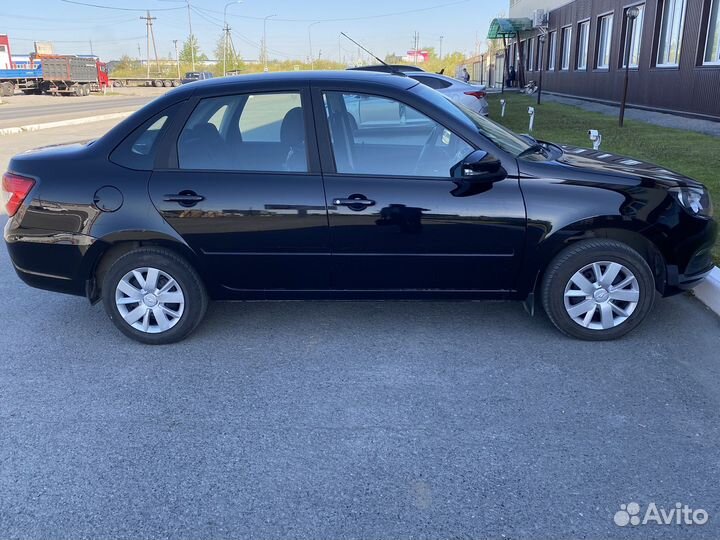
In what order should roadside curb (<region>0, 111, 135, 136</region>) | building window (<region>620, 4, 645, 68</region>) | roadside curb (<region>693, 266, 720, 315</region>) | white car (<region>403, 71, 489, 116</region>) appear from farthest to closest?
building window (<region>620, 4, 645, 68</region>), roadside curb (<region>0, 111, 135, 136</region>), white car (<region>403, 71, 489, 116</region>), roadside curb (<region>693, 266, 720, 315</region>)

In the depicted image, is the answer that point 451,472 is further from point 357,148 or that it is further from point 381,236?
point 357,148

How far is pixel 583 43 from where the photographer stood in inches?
1108

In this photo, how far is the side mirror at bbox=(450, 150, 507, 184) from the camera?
3.75 metres

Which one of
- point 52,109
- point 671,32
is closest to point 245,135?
point 671,32

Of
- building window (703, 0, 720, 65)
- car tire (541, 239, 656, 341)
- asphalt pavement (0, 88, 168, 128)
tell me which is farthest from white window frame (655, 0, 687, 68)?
asphalt pavement (0, 88, 168, 128)

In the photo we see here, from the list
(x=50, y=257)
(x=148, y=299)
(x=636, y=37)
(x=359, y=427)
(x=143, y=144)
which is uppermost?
Result: (x=636, y=37)

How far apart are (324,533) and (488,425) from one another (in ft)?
3.57

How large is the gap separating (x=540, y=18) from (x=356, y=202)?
115ft

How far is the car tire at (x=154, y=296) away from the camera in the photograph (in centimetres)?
407

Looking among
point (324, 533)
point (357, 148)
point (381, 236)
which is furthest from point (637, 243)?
point (324, 533)

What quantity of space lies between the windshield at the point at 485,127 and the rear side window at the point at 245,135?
91cm

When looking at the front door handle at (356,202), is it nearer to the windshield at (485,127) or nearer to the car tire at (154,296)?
the windshield at (485,127)

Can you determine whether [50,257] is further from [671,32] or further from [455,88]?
[671,32]

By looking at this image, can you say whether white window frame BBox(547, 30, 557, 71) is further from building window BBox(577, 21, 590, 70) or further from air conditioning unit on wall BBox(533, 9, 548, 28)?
building window BBox(577, 21, 590, 70)
